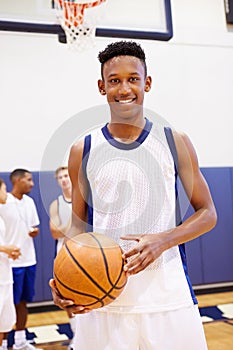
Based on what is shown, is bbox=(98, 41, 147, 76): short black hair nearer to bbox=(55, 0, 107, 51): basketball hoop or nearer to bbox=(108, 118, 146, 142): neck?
bbox=(108, 118, 146, 142): neck

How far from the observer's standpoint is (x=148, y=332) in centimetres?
132

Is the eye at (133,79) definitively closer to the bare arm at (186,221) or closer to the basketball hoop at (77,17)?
the bare arm at (186,221)

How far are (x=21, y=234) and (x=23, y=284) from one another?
466 mm

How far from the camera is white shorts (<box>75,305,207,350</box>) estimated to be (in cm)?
133

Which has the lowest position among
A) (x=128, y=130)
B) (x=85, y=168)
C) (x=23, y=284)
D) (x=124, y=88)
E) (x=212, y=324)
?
(x=212, y=324)

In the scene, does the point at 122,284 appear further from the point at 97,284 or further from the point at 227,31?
the point at 227,31

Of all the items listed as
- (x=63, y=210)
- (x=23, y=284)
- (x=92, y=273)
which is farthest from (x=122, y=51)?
(x=23, y=284)

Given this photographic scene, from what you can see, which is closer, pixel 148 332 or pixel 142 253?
pixel 142 253

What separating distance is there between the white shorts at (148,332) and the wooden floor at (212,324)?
7.26 ft

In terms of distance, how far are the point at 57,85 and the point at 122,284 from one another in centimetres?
490

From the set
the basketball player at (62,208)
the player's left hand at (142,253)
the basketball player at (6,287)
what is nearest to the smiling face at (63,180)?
the basketball player at (62,208)

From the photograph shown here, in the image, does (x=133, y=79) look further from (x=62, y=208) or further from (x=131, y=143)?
(x=62, y=208)

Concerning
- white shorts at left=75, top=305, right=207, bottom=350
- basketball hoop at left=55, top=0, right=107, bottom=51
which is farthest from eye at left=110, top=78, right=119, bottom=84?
basketball hoop at left=55, top=0, right=107, bottom=51

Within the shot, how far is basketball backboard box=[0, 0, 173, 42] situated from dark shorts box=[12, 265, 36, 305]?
214 centimetres
